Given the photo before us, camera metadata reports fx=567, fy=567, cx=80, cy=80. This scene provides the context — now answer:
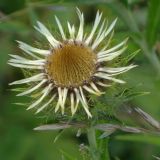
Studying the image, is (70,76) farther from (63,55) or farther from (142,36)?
(142,36)

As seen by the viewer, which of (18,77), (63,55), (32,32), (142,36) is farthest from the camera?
(18,77)

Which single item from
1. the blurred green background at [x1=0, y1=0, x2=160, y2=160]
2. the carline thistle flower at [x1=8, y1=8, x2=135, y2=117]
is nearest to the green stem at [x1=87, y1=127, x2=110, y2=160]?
the carline thistle flower at [x1=8, y1=8, x2=135, y2=117]

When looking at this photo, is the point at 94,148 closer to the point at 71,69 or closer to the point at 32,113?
the point at 71,69

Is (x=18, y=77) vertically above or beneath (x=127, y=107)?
above

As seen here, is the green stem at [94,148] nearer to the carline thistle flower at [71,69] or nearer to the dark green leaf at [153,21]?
the carline thistle flower at [71,69]

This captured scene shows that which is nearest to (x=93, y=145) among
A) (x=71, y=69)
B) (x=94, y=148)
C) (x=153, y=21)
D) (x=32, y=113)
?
(x=94, y=148)

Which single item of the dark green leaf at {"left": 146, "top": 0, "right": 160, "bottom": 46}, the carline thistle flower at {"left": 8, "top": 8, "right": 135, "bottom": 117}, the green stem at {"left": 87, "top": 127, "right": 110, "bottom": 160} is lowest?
the green stem at {"left": 87, "top": 127, "right": 110, "bottom": 160}

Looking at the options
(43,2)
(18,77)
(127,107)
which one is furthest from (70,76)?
(18,77)

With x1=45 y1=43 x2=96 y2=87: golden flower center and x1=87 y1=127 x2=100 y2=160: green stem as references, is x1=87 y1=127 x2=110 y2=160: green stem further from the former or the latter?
x1=45 y1=43 x2=96 y2=87: golden flower center
